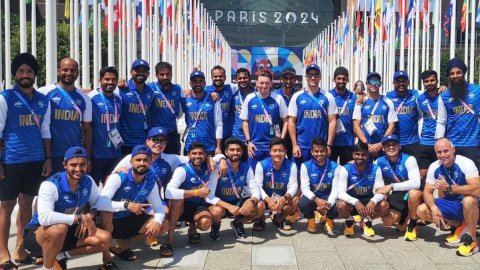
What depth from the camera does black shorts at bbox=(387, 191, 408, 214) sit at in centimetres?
644

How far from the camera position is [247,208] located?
242 inches

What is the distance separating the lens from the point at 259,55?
5819 centimetres

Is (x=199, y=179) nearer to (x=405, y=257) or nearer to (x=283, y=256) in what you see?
(x=283, y=256)

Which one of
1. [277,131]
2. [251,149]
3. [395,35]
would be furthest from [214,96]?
[395,35]

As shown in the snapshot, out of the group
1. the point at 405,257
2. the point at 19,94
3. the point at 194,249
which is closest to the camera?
the point at 19,94

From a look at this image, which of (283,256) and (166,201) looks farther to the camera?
(166,201)

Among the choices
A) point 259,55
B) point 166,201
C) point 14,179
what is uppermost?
point 259,55

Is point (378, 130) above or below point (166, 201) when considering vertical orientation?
above

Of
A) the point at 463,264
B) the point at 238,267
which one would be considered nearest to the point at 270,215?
the point at 238,267

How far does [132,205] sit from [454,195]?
370 cm

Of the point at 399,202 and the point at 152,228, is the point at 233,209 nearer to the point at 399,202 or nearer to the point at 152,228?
the point at 152,228

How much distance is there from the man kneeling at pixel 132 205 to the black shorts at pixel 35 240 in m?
0.40

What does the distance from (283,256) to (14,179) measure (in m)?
2.96

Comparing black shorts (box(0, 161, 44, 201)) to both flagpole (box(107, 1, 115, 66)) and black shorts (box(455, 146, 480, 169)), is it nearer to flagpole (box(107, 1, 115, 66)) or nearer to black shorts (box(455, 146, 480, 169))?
black shorts (box(455, 146, 480, 169))
